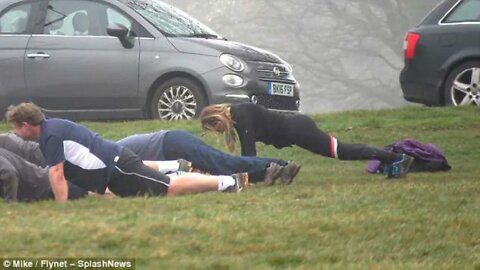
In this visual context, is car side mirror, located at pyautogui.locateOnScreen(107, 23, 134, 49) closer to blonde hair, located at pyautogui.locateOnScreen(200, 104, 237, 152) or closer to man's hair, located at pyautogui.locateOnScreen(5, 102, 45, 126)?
blonde hair, located at pyautogui.locateOnScreen(200, 104, 237, 152)

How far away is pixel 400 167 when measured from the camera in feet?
35.4

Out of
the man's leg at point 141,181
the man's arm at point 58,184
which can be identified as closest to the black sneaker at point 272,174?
the man's leg at point 141,181

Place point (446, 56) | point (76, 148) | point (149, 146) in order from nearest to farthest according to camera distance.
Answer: point (76, 148) < point (149, 146) < point (446, 56)

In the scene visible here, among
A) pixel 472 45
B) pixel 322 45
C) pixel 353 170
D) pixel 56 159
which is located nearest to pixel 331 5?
pixel 322 45

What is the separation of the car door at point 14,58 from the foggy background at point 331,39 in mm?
29176

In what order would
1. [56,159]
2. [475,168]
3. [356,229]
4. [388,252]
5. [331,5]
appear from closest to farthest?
[388,252] → [356,229] → [56,159] → [475,168] → [331,5]

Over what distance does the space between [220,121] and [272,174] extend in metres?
0.59

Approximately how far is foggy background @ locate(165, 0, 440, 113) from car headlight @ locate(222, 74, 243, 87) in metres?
29.2

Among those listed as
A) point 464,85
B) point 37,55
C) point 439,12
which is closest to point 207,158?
point 37,55

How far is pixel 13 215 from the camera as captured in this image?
8125 millimetres

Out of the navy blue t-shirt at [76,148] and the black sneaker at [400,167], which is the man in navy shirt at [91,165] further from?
the black sneaker at [400,167]

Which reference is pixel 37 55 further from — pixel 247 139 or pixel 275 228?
pixel 275 228

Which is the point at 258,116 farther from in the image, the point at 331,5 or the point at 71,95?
the point at 331,5

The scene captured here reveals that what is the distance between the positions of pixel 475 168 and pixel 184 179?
334cm
